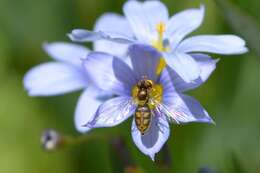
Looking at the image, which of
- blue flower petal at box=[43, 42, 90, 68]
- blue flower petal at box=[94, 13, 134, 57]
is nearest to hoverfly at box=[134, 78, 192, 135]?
blue flower petal at box=[94, 13, 134, 57]

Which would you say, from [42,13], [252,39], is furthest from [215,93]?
[42,13]

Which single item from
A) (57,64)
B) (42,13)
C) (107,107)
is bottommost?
(107,107)

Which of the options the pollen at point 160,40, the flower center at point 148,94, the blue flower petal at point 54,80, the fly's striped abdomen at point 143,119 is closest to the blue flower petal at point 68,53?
the blue flower petal at point 54,80

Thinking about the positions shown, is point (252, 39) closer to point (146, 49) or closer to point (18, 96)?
point (146, 49)

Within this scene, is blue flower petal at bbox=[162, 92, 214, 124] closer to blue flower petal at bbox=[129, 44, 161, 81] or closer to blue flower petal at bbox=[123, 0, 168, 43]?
blue flower petal at bbox=[129, 44, 161, 81]

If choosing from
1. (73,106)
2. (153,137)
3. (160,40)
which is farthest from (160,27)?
(73,106)

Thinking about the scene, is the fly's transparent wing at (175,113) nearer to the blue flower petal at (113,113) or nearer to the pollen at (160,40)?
the blue flower petal at (113,113)
